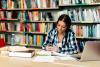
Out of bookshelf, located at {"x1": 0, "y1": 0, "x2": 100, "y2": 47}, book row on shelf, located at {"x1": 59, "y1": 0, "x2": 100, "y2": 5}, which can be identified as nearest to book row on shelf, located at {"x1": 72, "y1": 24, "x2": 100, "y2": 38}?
bookshelf, located at {"x1": 0, "y1": 0, "x2": 100, "y2": 47}

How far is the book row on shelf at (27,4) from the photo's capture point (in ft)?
14.4

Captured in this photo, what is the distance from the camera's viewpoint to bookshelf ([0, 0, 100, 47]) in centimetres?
410

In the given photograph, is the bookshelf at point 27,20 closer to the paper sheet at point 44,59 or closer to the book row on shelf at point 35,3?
the book row on shelf at point 35,3

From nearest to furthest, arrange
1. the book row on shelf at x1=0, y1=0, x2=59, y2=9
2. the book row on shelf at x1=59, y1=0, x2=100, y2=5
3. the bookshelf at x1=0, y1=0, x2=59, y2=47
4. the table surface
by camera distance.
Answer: the table surface → the book row on shelf at x1=59, y1=0, x2=100, y2=5 → the book row on shelf at x1=0, y1=0, x2=59, y2=9 → the bookshelf at x1=0, y1=0, x2=59, y2=47

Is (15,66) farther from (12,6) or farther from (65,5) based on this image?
(12,6)

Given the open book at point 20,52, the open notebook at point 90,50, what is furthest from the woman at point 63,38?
the open notebook at point 90,50

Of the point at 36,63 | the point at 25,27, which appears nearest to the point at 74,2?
the point at 25,27

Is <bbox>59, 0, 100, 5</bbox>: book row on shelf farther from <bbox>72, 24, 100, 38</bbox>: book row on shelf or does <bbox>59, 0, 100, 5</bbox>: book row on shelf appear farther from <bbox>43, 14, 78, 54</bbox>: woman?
<bbox>43, 14, 78, 54</bbox>: woman

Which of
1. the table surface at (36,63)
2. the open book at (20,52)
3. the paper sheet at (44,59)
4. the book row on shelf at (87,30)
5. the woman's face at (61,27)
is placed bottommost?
the table surface at (36,63)

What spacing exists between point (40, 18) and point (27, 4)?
0.40m

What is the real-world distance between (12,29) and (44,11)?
2.75 feet

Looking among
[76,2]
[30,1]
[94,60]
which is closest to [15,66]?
[94,60]

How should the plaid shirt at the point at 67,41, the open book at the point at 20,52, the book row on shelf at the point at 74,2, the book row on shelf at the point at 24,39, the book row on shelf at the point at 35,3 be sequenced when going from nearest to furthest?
the open book at the point at 20,52, the plaid shirt at the point at 67,41, the book row on shelf at the point at 74,2, the book row on shelf at the point at 35,3, the book row on shelf at the point at 24,39

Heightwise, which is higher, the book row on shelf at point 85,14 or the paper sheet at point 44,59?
the book row on shelf at point 85,14
